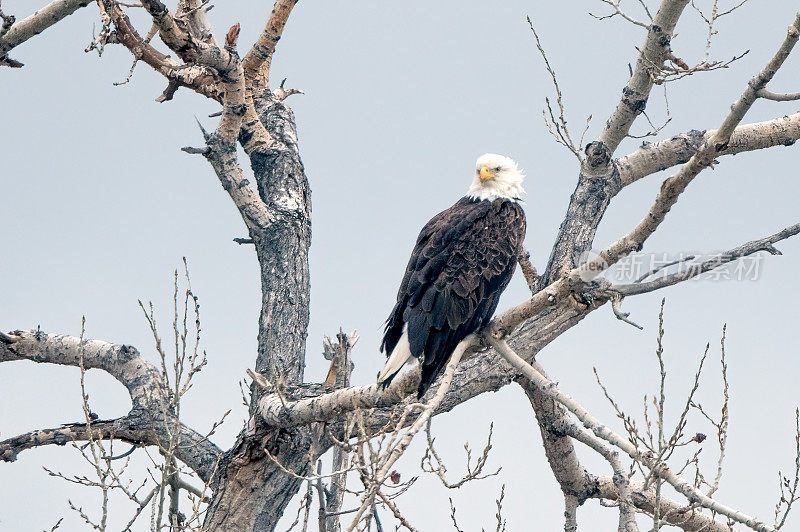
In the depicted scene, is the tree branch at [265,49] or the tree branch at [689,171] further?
the tree branch at [265,49]

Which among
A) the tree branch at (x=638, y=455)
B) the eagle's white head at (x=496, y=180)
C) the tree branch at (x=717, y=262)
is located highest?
the eagle's white head at (x=496, y=180)

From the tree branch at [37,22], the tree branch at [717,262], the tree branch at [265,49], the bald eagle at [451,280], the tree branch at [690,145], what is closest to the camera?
the tree branch at [717,262]

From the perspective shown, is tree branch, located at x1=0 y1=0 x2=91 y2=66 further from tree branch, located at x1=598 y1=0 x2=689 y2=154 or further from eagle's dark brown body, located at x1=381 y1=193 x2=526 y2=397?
tree branch, located at x1=598 y1=0 x2=689 y2=154

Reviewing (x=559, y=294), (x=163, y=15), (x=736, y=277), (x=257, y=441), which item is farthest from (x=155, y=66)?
(x=736, y=277)

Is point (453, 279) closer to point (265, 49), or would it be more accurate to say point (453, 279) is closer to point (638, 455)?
point (638, 455)

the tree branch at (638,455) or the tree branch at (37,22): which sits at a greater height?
the tree branch at (37,22)

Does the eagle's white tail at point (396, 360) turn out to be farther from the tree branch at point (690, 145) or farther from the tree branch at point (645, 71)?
the tree branch at point (690, 145)

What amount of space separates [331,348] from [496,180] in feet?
4.51

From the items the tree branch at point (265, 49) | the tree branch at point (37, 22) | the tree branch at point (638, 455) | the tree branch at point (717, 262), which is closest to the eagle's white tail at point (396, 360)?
the tree branch at point (638, 455)

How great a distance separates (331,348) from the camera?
198 inches

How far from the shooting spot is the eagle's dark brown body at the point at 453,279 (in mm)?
4125

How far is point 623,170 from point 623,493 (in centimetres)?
223

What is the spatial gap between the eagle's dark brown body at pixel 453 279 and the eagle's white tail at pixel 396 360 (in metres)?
0.03

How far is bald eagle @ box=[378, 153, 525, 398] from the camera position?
13.5 ft
